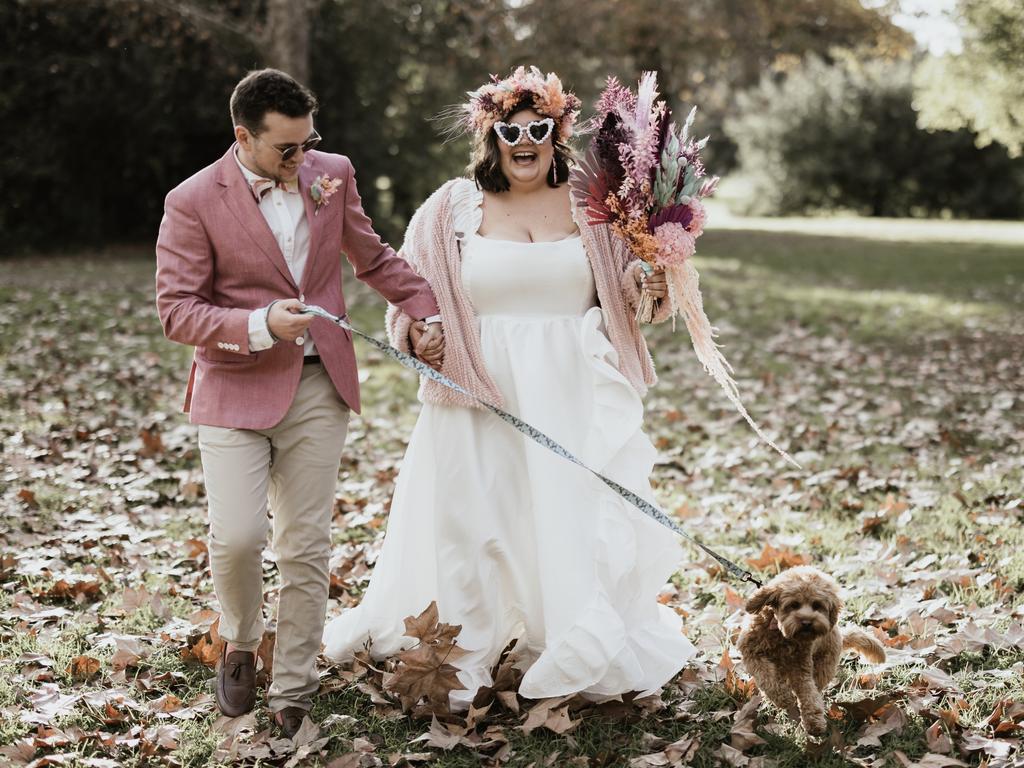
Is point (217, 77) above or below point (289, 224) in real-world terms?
above

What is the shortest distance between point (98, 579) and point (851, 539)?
154 inches

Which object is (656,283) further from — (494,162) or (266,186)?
(266,186)

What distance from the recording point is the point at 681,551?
4.15m

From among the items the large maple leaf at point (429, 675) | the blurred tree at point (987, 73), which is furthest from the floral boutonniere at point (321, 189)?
the blurred tree at point (987, 73)

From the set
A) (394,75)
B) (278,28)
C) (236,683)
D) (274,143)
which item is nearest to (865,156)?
(394,75)

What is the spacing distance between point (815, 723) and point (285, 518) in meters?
2.04

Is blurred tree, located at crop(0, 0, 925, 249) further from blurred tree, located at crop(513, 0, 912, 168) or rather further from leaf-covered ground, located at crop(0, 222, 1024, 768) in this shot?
leaf-covered ground, located at crop(0, 222, 1024, 768)

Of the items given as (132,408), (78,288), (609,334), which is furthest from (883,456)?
(78,288)

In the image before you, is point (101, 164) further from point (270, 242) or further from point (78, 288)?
point (270, 242)

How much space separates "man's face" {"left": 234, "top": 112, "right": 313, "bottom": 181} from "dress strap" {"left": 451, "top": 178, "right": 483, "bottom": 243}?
764 millimetres

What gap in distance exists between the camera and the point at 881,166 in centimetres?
3278

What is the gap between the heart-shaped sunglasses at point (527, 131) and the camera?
13.3 feet

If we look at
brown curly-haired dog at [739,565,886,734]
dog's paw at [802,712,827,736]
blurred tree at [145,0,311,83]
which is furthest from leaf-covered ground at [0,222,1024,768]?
blurred tree at [145,0,311,83]

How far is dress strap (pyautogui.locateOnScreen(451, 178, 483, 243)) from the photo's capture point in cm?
420
